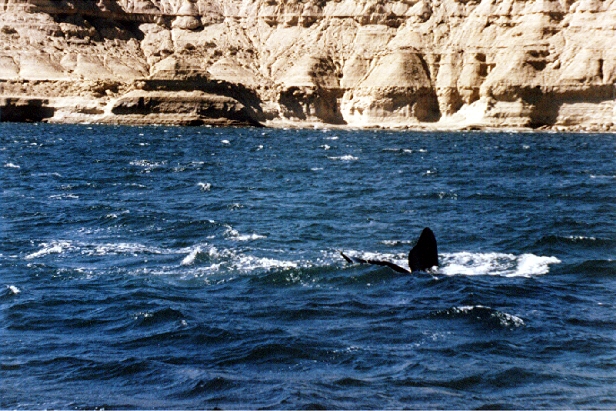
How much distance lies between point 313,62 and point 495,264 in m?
117

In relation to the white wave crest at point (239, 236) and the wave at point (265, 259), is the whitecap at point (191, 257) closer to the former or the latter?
the wave at point (265, 259)

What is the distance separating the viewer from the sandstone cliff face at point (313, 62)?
110250 millimetres

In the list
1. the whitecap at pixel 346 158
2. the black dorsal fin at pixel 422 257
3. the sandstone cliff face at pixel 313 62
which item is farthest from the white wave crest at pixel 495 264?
the sandstone cliff face at pixel 313 62

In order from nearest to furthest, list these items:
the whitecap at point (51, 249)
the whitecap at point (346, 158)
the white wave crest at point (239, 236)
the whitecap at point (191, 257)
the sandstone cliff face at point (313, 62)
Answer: the whitecap at point (191, 257) < the whitecap at point (51, 249) < the white wave crest at point (239, 236) < the whitecap at point (346, 158) < the sandstone cliff face at point (313, 62)

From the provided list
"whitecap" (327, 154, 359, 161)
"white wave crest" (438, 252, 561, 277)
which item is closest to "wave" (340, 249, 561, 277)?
"white wave crest" (438, 252, 561, 277)

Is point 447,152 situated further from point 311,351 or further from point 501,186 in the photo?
point 311,351

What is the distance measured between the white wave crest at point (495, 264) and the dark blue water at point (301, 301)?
84 millimetres

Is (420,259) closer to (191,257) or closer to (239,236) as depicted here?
(191,257)

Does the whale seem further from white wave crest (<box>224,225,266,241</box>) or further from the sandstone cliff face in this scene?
the sandstone cliff face

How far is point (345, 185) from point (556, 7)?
90790 millimetres

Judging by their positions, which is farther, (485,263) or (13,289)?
(485,263)

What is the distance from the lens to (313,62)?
133500mm

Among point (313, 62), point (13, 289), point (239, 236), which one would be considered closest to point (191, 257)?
point (239, 236)

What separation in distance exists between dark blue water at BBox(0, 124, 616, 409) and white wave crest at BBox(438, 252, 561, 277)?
0.08 meters
